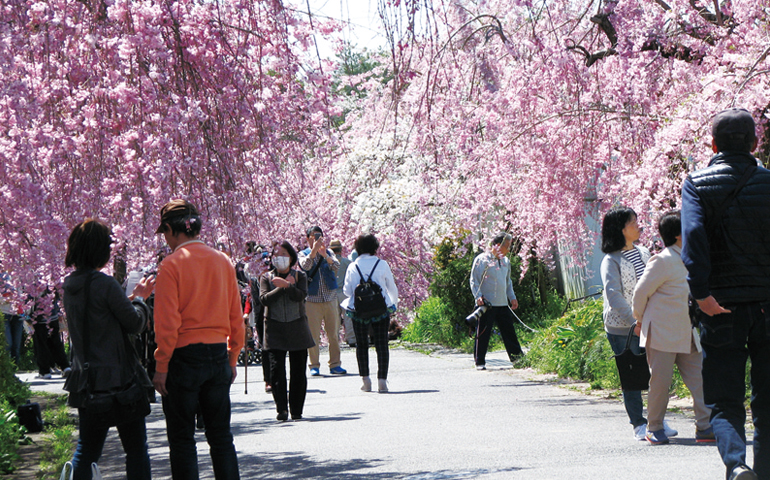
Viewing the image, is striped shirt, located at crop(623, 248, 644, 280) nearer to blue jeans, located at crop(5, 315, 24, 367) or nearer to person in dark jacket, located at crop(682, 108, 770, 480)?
person in dark jacket, located at crop(682, 108, 770, 480)

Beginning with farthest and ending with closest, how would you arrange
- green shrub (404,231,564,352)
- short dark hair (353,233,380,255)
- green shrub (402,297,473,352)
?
green shrub (402,297,473,352), green shrub (404,231,564,352), short dark hair (353,233,380,255)

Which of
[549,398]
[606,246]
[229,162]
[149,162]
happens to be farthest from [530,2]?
[549,398]

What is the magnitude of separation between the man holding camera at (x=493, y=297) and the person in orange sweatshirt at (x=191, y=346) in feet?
28.6

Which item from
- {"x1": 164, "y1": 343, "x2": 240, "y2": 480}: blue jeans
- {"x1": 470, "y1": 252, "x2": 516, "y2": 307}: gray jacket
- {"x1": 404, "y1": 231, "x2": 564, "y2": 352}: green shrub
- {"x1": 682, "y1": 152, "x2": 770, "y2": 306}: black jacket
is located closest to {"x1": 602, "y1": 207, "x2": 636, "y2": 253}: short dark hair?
{"x1": 682, "y1": 152, "x2": 770, "y2": 306}: black jacket

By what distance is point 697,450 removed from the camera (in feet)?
22.9

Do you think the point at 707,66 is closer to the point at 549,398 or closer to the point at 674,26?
the point at 674,26

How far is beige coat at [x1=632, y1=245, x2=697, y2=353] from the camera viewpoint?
7.38m

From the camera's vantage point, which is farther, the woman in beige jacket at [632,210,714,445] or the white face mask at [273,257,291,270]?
the white face mask at [273,257,291,270]

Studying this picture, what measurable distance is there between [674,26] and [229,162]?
5480mm

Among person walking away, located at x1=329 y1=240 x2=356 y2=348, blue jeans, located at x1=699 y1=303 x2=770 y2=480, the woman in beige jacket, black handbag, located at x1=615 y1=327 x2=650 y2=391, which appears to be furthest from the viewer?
person walking away, located at x1=329 y1=240 x2=356 y2=348

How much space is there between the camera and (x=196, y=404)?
5727 millimetres

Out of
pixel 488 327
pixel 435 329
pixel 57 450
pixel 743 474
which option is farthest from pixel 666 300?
pixel 435 329

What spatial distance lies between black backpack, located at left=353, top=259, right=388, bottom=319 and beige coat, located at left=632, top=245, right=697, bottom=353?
504cm

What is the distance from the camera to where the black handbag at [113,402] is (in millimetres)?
5480
